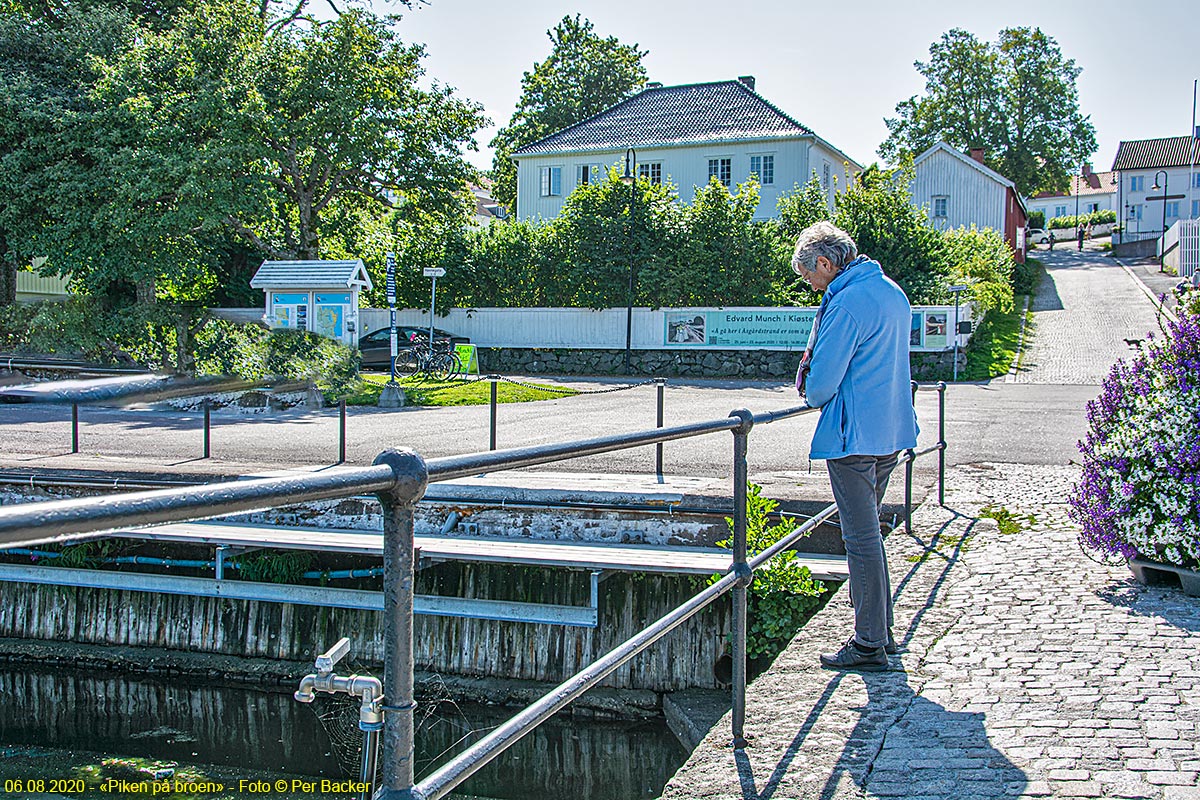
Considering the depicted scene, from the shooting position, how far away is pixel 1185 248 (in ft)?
156

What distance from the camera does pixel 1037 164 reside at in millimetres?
69375

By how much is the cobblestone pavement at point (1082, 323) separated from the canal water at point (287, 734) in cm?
1285

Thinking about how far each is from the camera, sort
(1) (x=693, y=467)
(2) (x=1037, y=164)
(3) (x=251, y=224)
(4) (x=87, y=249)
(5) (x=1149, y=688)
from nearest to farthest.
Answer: (5) (x=1149, y=688), (1) (x=693, y=467), (4) (x=87, y=249), (3) (x=251, y=224), (2) (x=1037, y=164)

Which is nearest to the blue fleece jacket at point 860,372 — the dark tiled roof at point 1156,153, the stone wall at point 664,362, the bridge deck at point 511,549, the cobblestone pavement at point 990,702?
the cobblestone pavement at point 990,702

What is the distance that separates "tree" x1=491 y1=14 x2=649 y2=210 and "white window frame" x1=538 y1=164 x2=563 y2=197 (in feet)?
48.0

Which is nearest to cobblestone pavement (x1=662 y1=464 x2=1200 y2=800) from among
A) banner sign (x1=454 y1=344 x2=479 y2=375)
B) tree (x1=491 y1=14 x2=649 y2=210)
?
banner sign (x1=454 y1=344 x2=479 y2=375)

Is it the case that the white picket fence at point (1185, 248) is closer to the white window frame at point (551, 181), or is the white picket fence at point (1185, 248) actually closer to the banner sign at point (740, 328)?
the banner sign at point (740, 328)

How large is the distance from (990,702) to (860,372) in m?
1.38

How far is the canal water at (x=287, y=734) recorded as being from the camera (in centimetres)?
705

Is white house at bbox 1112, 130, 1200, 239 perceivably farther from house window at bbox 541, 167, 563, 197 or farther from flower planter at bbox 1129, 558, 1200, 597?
flower planter at bbox 1129, 558, 1200, 597

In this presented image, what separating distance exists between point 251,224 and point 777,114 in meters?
23.2

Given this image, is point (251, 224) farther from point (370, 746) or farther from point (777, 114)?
point (370, 746)

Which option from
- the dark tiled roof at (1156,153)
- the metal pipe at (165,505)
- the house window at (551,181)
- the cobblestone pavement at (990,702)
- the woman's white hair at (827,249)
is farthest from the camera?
the dark tiled roof at (1156,153)

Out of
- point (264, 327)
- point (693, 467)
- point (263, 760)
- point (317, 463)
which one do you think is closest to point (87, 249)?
point (264, 327)
